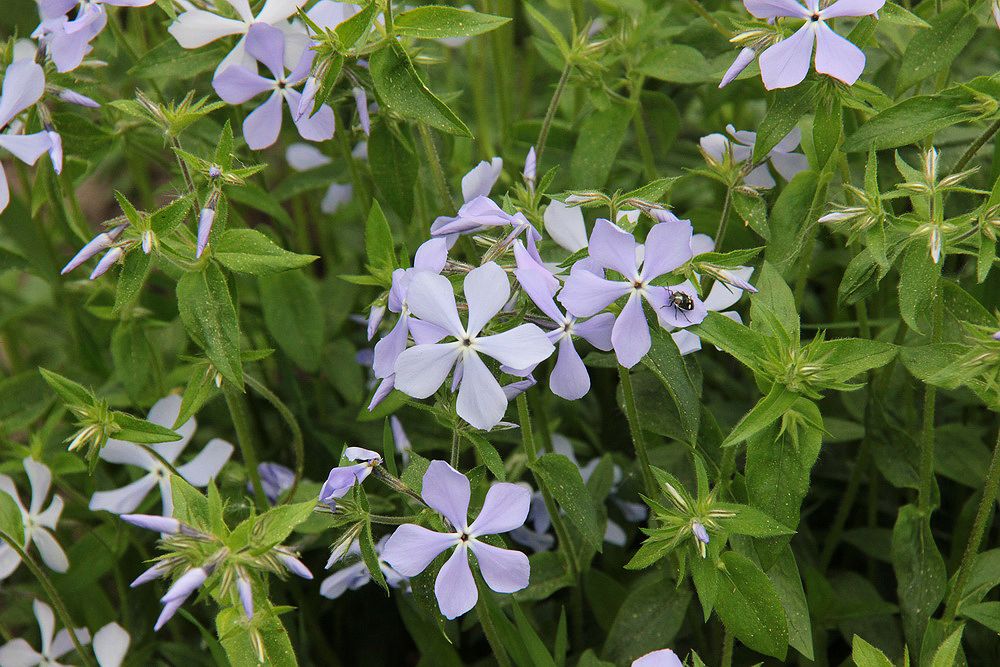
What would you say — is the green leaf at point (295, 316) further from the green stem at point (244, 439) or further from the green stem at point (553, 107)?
the green stem at point (553, 107)

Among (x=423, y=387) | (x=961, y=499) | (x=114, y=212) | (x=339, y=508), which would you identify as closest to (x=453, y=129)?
(x=423, y=387)

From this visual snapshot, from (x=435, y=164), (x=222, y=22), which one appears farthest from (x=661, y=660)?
(x=222, y=22)

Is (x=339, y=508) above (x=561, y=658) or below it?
above

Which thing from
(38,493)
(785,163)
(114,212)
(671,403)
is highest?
(785,163)

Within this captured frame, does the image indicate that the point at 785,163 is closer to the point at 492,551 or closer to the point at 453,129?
the point at 453,129

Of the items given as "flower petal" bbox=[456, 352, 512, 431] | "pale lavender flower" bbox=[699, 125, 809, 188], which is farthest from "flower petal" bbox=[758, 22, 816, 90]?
"flower petal" bbox=[456, 352, 512, 431]

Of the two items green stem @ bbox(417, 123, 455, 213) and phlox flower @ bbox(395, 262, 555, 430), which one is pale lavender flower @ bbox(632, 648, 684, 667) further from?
green stem @ bbox(417, 123, 455, 213)

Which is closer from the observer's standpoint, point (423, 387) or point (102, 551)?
point (423, 387)

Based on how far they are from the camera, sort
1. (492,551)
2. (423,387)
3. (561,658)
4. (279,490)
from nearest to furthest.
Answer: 1. (423,387)
2. (492,551)
3. (561,658)
4. (279,490)
